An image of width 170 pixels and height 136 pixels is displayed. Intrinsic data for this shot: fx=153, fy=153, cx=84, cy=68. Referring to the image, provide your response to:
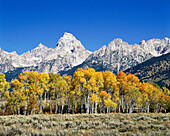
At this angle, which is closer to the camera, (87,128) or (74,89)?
(87,128)

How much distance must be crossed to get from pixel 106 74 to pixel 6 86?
32.2 m

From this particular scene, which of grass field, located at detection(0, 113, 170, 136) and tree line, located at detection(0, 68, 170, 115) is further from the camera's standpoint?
tree line, located at detection(0, 68, 170, 115)

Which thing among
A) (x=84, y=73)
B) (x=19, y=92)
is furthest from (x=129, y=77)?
(x=19, y=92)

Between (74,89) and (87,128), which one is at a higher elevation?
(74,89)

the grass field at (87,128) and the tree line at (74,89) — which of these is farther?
the tree line at (74,89)

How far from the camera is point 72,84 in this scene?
158ft

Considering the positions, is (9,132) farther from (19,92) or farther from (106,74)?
(106,74)

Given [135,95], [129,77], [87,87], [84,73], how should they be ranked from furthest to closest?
[129,77] → [135,95] → [84,73] → [87,87]

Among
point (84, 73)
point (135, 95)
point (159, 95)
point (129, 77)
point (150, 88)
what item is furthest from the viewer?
point (159, 95)

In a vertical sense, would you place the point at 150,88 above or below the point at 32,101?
above

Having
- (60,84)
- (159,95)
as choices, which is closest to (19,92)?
(60,84)

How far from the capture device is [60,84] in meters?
52.4

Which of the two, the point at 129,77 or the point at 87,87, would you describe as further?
the point at 129,77

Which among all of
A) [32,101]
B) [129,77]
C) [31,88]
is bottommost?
[32,101]
